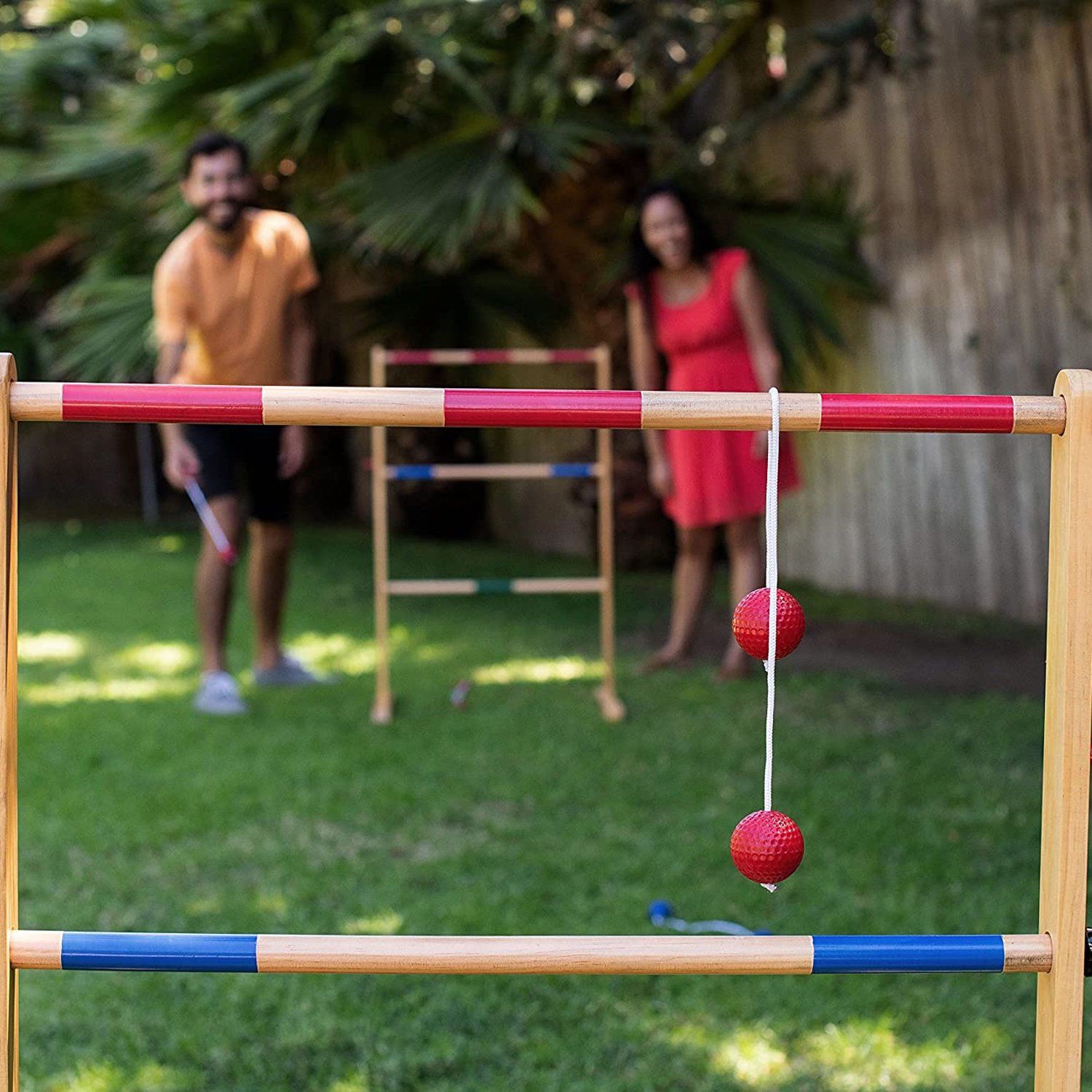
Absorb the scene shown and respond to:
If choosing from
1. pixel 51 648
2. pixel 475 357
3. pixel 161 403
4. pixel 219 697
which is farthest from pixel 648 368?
pixel 161 403

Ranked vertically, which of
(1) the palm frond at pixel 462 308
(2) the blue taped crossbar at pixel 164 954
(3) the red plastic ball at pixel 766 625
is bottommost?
(2) the blue taped crossbar at pixel 164 954

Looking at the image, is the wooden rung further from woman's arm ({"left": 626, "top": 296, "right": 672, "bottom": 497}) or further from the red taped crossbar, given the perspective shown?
woman's arm ({"left": 626, "top": 296, "right": 672, "bottom": 497})

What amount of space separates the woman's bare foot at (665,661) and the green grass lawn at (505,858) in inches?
7.5

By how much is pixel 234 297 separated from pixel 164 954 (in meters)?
3.12

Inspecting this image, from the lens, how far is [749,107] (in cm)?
654

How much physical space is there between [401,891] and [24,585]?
4.63 m

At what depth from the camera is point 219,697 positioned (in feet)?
13.9

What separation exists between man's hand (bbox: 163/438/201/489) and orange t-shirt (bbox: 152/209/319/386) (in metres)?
0.19

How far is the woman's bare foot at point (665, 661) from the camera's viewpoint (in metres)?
4.79

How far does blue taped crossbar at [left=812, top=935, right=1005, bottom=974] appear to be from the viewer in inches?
55.8

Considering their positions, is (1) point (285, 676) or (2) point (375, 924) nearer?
(2) point (375, 924)

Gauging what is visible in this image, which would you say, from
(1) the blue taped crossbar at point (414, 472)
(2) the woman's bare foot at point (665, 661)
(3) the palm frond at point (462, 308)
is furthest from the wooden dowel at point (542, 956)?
(3) the palm frond at point (462, 308)

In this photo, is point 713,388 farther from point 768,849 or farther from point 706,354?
point 768,849

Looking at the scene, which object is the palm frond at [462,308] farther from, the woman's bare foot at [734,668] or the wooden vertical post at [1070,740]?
the wooden vertical post at [1070,740]
